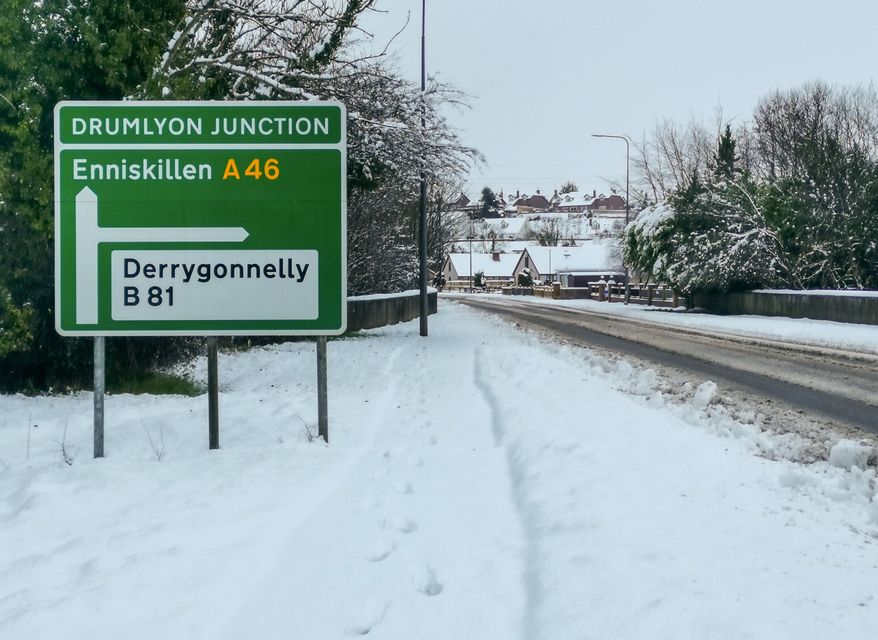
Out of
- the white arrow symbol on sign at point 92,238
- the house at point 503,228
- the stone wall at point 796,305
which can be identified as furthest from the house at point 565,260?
the white arrow symbol on sign at point 92,238

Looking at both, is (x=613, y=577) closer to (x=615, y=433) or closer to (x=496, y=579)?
(x=496, y=579)

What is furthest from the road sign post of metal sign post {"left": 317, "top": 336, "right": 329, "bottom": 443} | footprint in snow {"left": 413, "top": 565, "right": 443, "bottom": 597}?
footprint in snow {"left": 413, "top": 565, "right": 443, "bottom": 597}

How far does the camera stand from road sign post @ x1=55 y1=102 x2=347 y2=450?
6.87m

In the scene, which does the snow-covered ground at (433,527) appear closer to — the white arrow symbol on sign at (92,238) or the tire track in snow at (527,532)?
the tire track in snow at (527,532)

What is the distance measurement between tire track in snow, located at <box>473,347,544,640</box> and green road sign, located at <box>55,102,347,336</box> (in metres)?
1.94

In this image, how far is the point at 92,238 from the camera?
271 inches

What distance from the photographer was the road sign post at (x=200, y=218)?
22.5ft

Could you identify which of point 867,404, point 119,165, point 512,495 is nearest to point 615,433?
point 512,495

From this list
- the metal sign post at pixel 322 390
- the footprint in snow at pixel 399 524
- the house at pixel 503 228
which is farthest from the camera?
the house at pixel 503 228

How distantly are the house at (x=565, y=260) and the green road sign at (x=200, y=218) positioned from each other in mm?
95921

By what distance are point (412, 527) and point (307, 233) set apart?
3.12 meters

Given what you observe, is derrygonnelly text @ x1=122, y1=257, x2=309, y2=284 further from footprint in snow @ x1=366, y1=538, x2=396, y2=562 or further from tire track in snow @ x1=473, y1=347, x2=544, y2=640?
footprint in snow @ x1=366, y1=538, x2=396, y2=562

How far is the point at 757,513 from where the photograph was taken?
480cm

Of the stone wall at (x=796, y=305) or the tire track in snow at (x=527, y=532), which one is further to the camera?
the stone wall at (x=796, y=305)
